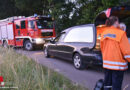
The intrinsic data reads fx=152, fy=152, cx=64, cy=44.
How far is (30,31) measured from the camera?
11.2 metres

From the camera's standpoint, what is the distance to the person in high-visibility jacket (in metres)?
2.68

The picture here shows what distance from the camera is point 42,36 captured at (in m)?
11.2

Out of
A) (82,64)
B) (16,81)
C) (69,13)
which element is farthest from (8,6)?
(16,81)

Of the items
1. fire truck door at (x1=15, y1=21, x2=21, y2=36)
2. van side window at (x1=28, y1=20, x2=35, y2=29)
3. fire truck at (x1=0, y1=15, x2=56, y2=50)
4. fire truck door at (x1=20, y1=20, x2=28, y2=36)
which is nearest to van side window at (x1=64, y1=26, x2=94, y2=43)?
fire truck at (x1=0, y1=15, x2=56, y2=50)

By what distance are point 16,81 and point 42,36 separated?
796cm

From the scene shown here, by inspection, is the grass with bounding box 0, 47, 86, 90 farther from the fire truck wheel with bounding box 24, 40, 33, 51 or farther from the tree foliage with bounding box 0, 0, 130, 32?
the fire truck wheel with bounding box 24, 40, 33, 51

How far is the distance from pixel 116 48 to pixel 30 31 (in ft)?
30.3

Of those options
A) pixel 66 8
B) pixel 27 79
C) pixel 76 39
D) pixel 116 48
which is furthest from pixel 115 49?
pixel 66 8

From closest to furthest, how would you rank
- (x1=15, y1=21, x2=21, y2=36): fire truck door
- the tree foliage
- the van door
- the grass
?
1. the grass
2. the van door
3. the tree foliage
4. (x1=15, y1=21, x2=21, y2=36): fire truck door

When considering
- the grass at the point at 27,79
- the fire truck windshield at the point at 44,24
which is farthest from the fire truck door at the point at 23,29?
the grass at the point at 27,79

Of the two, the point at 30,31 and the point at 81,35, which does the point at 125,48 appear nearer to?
the point at 81,35

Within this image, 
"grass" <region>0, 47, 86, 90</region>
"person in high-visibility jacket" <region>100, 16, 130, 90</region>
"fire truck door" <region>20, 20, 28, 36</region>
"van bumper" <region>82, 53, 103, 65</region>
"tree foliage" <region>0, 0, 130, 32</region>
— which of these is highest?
"tree foliage" <region>0, 0, 130, 32</region>

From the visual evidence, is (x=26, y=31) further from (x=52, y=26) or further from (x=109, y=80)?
(x=109, y=80)

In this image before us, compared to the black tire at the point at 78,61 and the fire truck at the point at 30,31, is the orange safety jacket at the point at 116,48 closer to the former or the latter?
the black tire at the point at 78,61
